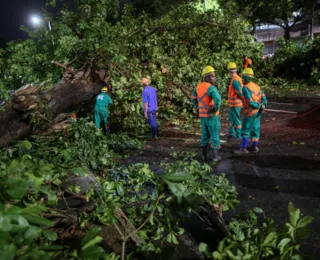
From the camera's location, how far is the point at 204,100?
5.10m

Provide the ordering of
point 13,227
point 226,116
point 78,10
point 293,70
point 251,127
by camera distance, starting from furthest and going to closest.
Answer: point 293,70 < point 78,10 < point 226,116 < point 251,127 < point 13,227

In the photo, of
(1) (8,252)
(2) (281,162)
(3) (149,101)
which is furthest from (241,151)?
(1) (8,252)

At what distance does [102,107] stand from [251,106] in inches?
151

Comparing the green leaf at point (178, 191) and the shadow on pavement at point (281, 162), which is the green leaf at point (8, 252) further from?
the shadow on pavement at point (281, 162)

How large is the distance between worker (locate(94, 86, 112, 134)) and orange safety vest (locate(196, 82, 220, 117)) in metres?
2.84

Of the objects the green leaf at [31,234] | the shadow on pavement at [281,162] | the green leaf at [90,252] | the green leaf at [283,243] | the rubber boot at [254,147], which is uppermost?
the green leaf at [31,234]

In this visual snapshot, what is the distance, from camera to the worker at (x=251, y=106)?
531cm

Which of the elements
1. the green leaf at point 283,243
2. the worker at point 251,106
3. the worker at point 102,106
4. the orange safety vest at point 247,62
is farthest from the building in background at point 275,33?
the green leaf at point 283,243

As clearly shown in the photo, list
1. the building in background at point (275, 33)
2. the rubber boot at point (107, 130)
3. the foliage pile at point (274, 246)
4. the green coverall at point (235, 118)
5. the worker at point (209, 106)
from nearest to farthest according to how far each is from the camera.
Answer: the foliage pile at point (274, 246) < the worker at point (209, 106) < the green coverall at point (235, 118) < the rubber boot at point (107, 130) < the building in background at point (275, 33)

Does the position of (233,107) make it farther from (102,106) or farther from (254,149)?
(102,106)

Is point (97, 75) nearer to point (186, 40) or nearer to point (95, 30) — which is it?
point (95, 30)

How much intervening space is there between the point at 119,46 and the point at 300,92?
8.07 metres

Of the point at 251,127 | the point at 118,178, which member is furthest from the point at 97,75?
the point at 251,127

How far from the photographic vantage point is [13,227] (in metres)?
1.09
